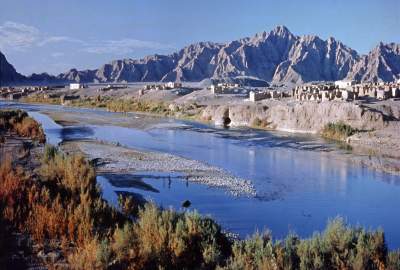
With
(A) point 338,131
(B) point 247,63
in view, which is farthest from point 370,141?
(B) point 247,63

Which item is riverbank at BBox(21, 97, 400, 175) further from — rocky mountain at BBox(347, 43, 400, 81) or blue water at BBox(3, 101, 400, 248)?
rocky mountain at BBox(347, 43, 400, 81)

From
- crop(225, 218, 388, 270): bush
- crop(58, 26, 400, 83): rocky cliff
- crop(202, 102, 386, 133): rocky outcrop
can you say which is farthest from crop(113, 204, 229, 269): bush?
crop(58, 26, 400, 83): rocky cliff

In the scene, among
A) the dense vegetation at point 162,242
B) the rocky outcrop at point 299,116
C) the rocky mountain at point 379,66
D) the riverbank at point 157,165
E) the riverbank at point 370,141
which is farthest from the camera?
the rocky mountain at point 379,66

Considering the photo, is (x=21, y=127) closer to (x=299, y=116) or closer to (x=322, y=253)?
(x=299, y=116)

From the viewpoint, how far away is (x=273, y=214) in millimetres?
15039

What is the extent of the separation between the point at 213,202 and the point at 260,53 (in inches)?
6477

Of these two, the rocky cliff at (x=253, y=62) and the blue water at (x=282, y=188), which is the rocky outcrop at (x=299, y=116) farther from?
the rocky cliff at (x=253, y=62)

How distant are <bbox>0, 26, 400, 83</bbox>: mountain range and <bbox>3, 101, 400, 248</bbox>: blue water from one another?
4633 inches

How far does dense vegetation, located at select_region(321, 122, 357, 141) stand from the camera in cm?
3509

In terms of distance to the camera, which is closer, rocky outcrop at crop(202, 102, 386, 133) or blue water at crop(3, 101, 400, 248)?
blue water at crop(3, 101, 400, 248)

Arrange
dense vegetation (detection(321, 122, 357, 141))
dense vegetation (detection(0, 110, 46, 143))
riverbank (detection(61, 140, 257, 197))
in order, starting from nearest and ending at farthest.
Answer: riverbank (detection(61, 140, 257, 197))
dense vegetation (detection(0, 110, 46, 143))
dense vegetation (detection(321, 122, 357, 141))

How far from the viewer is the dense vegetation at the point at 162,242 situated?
27.4 feet

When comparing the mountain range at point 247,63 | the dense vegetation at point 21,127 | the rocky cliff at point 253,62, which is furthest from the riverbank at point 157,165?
the rocky cliff at point 253,62

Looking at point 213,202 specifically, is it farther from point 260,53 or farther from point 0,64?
point 260,53
